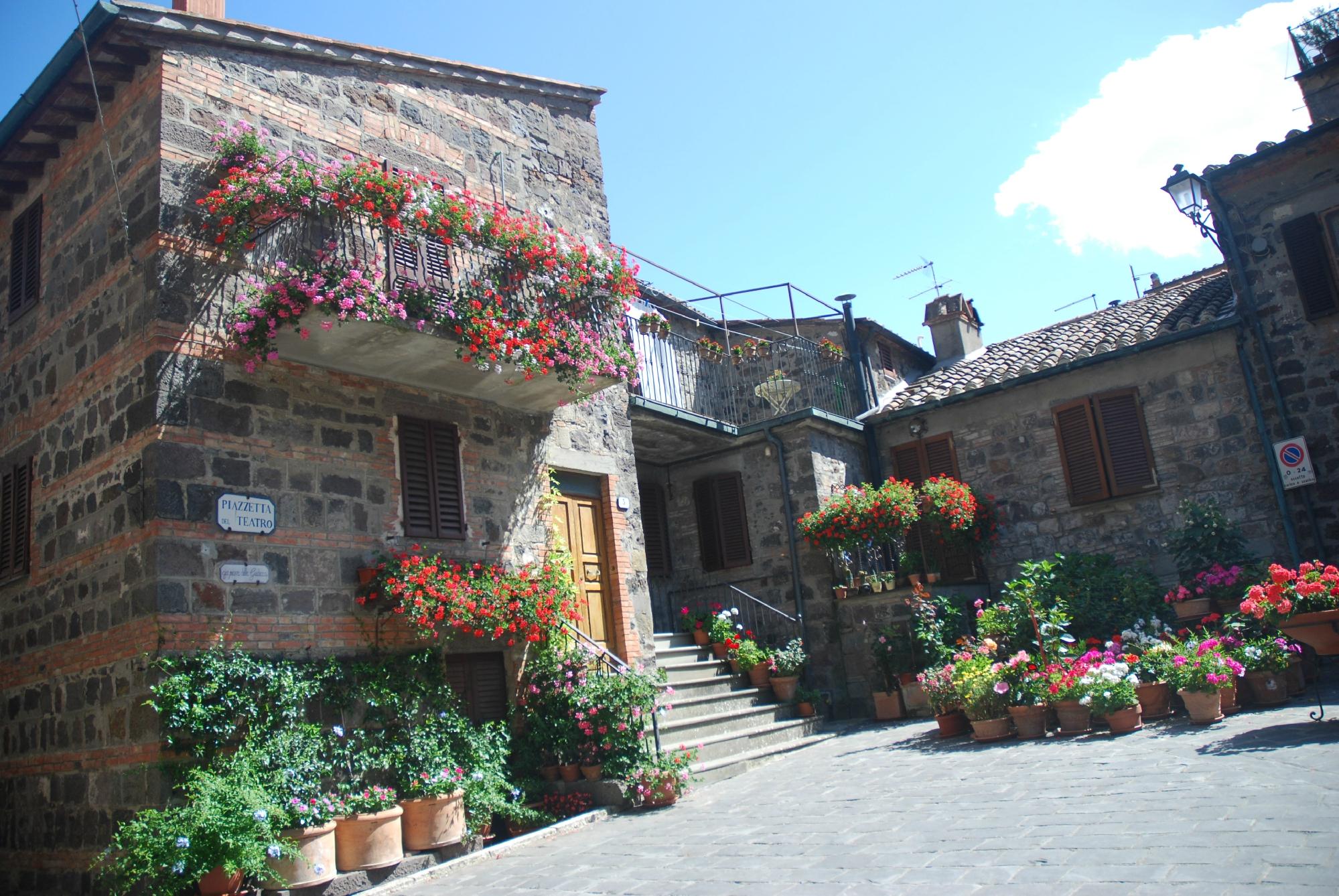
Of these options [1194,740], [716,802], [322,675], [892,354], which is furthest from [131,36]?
[892,354]

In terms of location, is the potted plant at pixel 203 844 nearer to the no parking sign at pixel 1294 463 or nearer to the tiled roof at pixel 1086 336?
the tiled roof at pixel 1086 336

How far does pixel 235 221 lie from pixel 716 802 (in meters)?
6.08

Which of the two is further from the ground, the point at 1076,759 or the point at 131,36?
the point at 131,36

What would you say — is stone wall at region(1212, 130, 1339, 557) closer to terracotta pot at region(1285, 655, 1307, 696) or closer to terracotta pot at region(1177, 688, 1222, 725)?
terracotta pot at region(1285, 655, 1307, 696)

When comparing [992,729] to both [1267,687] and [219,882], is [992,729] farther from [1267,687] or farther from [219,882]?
[219,882]

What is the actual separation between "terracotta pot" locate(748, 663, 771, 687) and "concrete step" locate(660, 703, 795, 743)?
0.31 metres

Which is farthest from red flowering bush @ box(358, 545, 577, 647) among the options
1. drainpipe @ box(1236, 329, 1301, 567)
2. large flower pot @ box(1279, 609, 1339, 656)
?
drainpipe @ box(1236, 329, 1301, 567)

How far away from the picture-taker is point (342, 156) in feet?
30.3

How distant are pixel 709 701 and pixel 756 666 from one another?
1308 millimetres

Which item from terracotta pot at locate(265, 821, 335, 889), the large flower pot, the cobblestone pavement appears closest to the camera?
the cobblestone pavement

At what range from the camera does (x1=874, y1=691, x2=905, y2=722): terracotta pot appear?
1180cm

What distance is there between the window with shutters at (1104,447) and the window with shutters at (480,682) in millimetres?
8276

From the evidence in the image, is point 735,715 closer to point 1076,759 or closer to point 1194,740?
point 1076,759

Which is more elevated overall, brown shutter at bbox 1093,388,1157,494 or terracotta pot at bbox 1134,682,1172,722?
brown shutter at bbox 1093,388,1157,494
